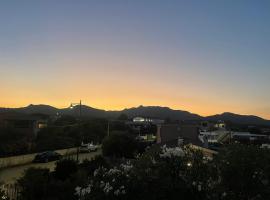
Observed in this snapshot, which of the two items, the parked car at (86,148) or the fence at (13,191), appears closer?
the fence at (13,191)

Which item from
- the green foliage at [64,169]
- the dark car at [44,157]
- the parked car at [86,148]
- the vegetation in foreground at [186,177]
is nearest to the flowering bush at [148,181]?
the vegetation in foreground at [186,177]

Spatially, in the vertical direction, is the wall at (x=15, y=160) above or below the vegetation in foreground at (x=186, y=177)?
below

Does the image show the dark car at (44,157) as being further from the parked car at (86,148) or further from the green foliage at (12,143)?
the parked car at (86,148)

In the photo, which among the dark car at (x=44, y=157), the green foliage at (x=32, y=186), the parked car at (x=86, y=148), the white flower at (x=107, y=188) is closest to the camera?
the white flower at (x=107, y=188)

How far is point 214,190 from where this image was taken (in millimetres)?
9953

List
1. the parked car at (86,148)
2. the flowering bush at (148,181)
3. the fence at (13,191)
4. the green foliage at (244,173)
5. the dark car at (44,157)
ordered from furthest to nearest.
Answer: the parked car at (86,148) → the dark car at (44,157) → the fence at (13,191) → the green foliage at (244,173) → the flowering bush at (148,181)

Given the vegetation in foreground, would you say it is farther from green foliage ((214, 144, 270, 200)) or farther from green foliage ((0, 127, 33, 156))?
green foliage ((0, 127, 33, 156))

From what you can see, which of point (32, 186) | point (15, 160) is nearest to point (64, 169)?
point (32, 186)

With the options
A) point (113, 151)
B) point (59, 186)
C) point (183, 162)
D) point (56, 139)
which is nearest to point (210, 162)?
point (183, 162)

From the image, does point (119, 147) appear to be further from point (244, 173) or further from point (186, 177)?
point (186, 177)

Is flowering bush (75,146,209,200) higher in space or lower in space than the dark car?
higher

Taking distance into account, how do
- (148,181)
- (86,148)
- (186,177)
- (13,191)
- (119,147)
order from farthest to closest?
1. (86,148)
2. (119,147)
3. (13,191)
4. (186,177)
5. (148,181)

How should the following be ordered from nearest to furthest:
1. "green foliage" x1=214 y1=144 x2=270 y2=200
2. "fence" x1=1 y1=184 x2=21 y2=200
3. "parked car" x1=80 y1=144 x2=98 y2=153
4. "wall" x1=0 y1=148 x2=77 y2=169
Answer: "green foliage" x1=214 y1=144 x2=270 y2=200
"fence" x1=1 y1=184 x2=21 y2=200
"wall" x1=0 y1=148 x2=77 y2=169
"parked car" x1=80 y1=144 x2=98 y2=153

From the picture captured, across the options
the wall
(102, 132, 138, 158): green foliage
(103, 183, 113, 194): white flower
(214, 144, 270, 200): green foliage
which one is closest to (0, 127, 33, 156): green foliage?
the wall
